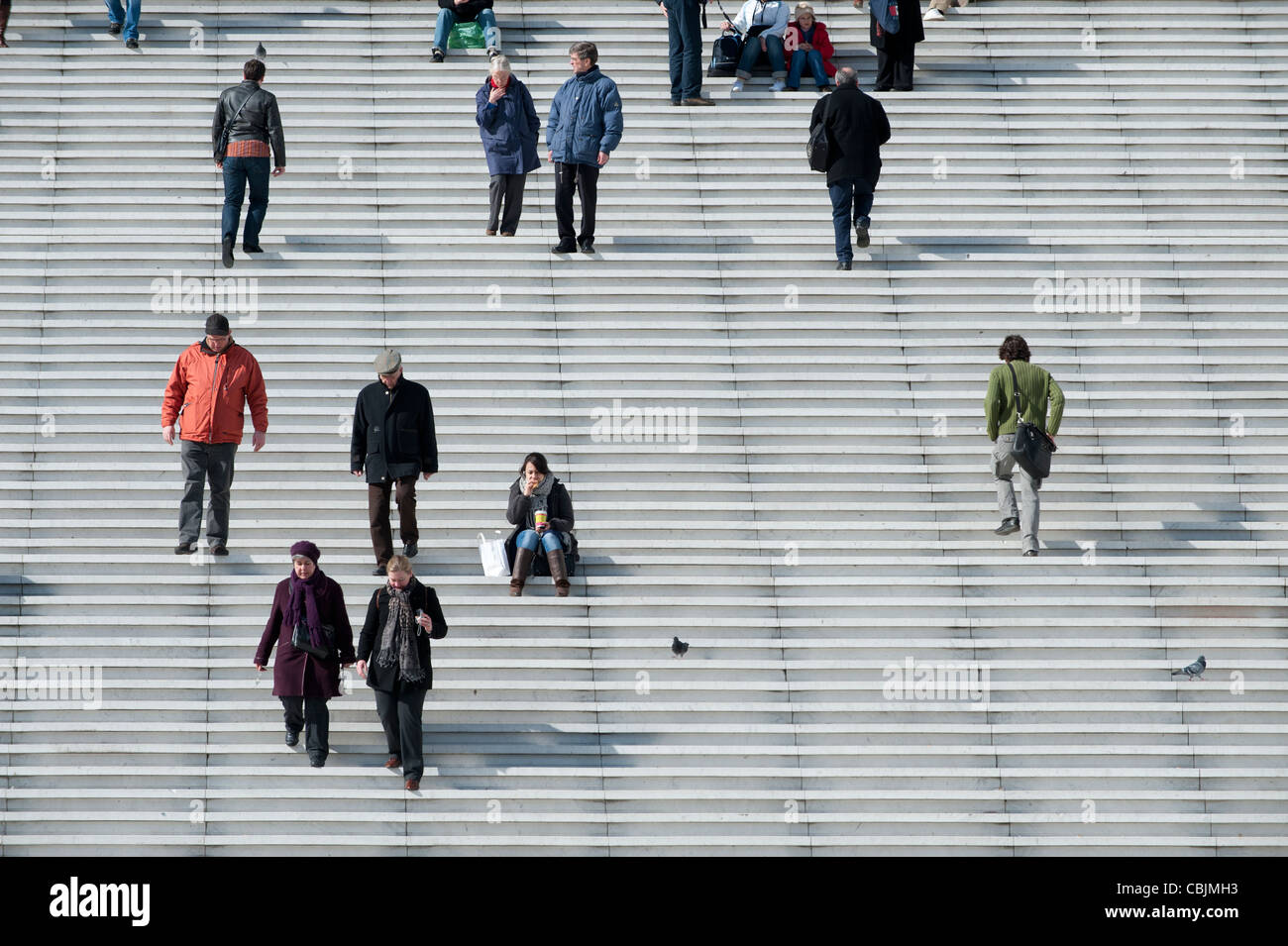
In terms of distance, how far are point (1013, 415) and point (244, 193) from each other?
6845 mm

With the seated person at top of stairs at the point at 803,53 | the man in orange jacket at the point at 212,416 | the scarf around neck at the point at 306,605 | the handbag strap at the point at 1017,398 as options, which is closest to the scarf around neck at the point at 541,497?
the scarf around neck at the point at 306,605

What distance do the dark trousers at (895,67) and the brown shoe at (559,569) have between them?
308 inches

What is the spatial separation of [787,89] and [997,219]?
120 inches

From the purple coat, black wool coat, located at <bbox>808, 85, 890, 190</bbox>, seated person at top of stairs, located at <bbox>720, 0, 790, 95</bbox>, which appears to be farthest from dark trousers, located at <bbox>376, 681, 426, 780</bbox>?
seated person at top of stairs, located at <bbox>720, 0, 790, 95</bbox>

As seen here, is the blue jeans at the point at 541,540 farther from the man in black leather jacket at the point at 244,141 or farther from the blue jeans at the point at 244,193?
the blue jeans at the point at 244,193

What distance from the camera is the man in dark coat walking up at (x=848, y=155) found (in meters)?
16.2

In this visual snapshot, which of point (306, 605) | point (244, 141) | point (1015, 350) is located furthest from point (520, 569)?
point (244, 141)

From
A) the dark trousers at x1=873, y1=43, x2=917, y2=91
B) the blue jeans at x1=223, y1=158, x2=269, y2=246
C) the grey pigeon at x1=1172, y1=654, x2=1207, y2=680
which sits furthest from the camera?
the dark trousers at x1=873, y1=43, x2=917, y2=91

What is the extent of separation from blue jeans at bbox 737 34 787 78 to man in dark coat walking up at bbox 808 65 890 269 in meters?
2.77

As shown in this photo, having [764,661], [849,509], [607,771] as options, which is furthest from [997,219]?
[607,771]

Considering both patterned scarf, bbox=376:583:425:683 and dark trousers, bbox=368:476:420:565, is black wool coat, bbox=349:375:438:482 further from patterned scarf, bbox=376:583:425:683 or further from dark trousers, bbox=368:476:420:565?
patterned scarf, bbox=376:583:425:683

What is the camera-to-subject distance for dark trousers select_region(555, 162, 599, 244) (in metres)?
16.2

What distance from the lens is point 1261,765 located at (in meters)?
12.4

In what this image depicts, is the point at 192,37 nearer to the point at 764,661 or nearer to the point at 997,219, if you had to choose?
the point at 997,219
